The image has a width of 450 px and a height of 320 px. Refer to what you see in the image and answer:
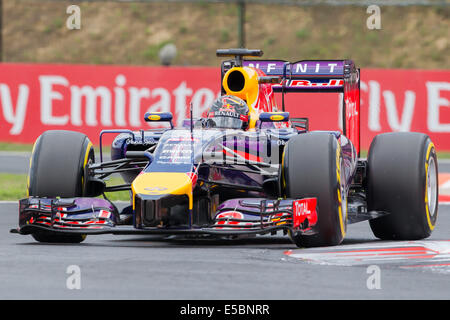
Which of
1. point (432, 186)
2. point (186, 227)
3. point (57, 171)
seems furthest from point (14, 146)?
point (186, 227)

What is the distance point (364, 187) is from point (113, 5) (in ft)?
95.4

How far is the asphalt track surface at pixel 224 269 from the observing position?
23.7 feet

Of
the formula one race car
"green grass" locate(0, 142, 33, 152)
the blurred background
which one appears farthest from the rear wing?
the blurred background

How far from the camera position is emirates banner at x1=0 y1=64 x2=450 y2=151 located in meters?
23.4

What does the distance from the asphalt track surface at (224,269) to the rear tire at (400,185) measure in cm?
34

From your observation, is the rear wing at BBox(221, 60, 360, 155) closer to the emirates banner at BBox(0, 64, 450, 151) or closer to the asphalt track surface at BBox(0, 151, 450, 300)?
the asphalt track surface at BBox(0, 151, 450, 300)

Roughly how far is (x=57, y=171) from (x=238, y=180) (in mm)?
1730

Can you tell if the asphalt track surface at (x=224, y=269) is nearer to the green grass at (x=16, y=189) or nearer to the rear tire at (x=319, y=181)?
the rear tire at (x=319, y=181)

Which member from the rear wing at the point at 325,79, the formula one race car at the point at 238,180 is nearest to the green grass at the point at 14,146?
the rear wing at the point at 325,79
